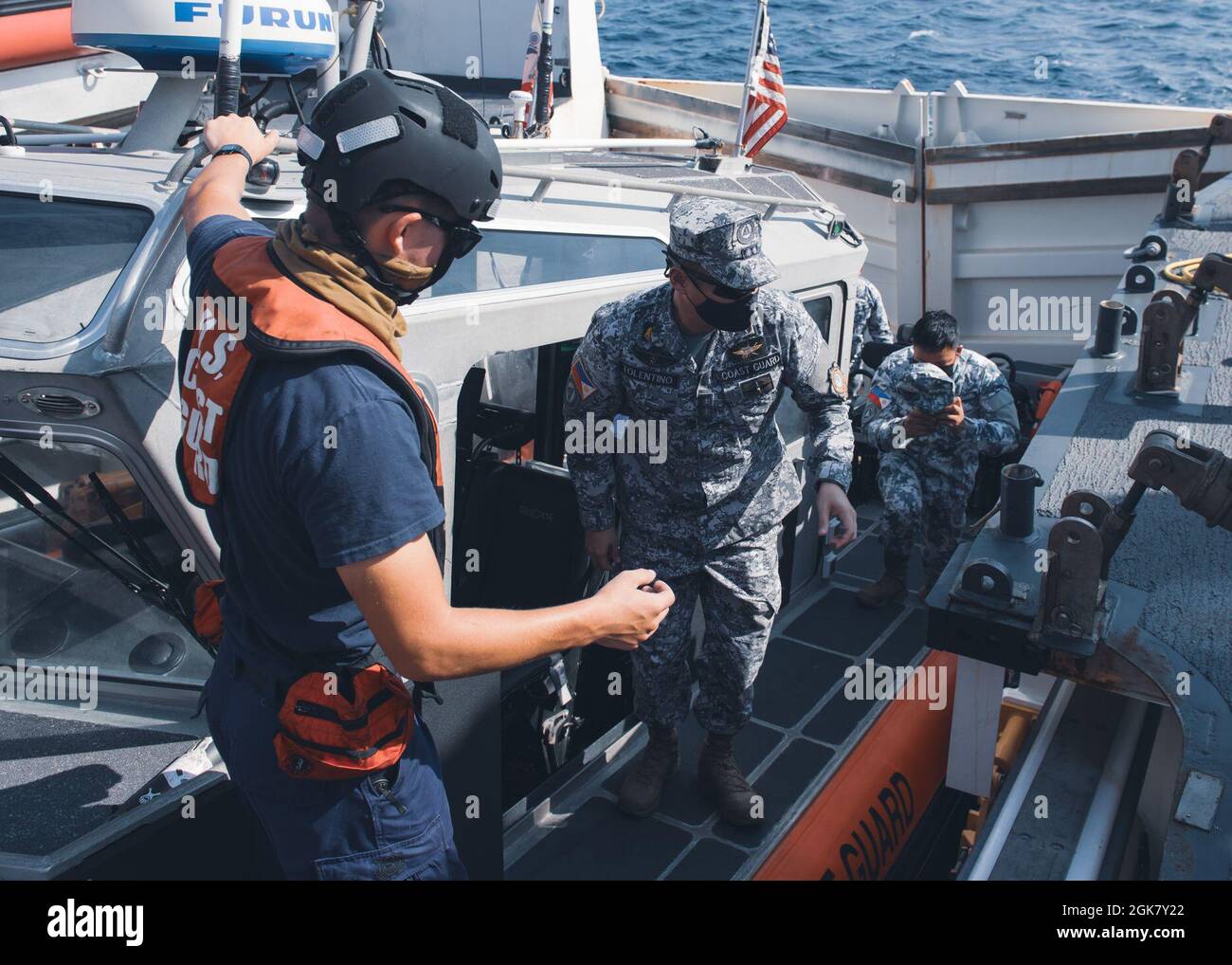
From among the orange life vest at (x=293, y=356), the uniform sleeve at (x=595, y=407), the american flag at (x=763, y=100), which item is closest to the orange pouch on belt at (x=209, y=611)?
the orange life vest at (x=293, y=356)

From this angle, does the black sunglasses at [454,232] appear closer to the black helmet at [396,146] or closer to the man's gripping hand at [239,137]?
the black helmet at [396,146]

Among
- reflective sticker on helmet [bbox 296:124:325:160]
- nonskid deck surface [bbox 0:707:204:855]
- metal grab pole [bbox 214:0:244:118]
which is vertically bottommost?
nonskid deck surface [bbox 0:707:204:855]

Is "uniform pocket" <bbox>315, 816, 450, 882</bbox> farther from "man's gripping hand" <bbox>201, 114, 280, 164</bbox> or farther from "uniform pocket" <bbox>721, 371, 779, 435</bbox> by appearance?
"man's gripping hand" <bbox>201, 114, 280, 164</bbox>

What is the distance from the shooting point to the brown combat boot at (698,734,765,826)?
3.07 metres

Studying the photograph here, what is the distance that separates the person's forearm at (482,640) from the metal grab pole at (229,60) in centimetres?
165

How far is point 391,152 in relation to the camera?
1.57m

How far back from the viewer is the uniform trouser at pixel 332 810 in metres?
1.79

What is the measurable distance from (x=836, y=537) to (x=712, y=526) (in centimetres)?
35

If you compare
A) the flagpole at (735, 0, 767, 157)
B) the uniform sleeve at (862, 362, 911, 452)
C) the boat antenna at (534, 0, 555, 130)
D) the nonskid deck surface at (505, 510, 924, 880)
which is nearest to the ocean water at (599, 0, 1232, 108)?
the boat antenna at (534, 0, 555, 130)

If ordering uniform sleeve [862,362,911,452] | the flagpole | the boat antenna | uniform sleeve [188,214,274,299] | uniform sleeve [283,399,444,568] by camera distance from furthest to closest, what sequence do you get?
the boat antenna, the flagpole, uniform sleeve [862,362,911,452], uniform sleeve [188,214,274,299], uniform sleeve [283,399,444,568]

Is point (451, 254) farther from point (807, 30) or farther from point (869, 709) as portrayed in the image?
point (807, 30)

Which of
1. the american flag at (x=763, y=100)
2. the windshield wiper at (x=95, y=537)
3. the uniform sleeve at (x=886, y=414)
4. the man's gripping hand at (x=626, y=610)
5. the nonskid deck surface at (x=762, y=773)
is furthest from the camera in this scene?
the american flag at (x=763, y=100)

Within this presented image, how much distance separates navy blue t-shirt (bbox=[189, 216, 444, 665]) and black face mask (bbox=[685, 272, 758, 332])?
1.25 meters
